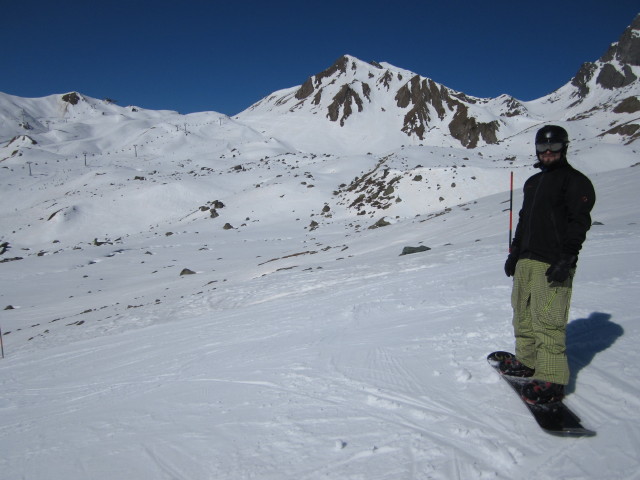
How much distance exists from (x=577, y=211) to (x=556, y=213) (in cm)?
17

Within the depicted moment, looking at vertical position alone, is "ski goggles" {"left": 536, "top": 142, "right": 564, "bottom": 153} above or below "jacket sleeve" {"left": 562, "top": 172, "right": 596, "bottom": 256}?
above

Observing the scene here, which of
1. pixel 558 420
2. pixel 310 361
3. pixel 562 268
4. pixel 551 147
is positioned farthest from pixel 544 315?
pixel 310 361

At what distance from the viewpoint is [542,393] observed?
3150 millimetres

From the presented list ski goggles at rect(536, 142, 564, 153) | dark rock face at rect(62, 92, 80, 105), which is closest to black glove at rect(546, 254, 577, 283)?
ski goggles at rect(536, 142, 564, 153)

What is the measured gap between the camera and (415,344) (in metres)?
4.87

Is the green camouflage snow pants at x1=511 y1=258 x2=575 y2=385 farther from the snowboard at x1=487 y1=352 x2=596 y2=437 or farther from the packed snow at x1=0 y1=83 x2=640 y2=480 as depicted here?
the packed snow at x1=0 y1=83 x2=640 y2=480

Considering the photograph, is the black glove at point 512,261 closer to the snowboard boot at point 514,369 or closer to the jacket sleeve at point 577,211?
the jacket sleeve at point 577,211

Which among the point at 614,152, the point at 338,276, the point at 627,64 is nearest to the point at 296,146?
the point at 614,152

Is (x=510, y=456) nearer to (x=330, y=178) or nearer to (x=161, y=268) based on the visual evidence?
(x=161, y=268)

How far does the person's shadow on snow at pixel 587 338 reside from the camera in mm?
3869

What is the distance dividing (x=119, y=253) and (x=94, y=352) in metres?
19.1

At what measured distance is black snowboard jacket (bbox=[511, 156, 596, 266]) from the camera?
2.97m

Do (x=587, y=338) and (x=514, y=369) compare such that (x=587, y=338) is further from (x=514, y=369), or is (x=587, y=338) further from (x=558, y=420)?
(x=558, y=420)

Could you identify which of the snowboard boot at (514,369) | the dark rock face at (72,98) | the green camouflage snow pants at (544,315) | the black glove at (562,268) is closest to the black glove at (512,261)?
the green camouflage snow pants at (544,315)
